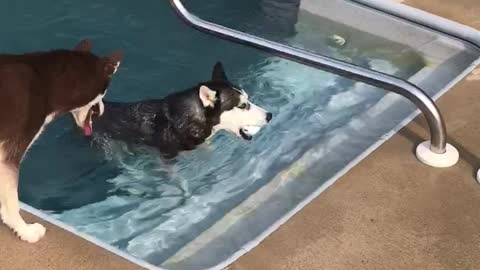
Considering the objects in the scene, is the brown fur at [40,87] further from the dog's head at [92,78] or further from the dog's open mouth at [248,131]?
the dog's open mouth at [248,131]


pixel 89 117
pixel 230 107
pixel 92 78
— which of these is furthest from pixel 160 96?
pixel 92 78

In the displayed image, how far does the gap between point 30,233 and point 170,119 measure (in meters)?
0.72

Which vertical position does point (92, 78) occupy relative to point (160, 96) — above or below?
above

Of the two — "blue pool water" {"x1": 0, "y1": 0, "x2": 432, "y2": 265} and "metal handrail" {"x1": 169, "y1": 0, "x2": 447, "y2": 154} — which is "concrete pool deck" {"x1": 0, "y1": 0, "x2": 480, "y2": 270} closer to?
"metal handrail" {"x1": 169, "y1": 0, "x2": 447, "y2": 154}

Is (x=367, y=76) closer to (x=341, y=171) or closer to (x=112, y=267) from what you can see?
(x=341, y=171)

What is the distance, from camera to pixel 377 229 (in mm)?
2369

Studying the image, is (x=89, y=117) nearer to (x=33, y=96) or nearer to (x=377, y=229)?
(x=33, y=96)

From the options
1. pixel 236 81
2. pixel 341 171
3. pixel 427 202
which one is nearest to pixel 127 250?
pixel 341 171

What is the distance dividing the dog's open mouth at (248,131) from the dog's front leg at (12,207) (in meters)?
0.82

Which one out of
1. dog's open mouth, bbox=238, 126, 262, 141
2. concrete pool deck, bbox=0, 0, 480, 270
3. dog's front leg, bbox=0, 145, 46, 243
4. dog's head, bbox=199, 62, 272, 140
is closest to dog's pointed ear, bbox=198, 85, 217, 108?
dog's head, bbox=199, 62, 272, 140

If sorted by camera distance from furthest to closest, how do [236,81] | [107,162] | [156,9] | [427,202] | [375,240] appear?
[156,9], [236,81], [107,162], [427,202], [375,240]

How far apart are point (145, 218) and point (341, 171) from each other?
622mm

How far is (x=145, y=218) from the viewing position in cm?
259

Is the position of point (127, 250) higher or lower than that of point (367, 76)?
lower
